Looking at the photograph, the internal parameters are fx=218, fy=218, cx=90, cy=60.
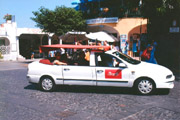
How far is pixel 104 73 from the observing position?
24.8 ft

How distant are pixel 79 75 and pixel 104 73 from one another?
0.90m

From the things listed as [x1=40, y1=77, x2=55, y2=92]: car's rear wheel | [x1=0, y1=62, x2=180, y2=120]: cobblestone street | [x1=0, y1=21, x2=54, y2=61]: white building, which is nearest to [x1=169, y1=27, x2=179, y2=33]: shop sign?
[x1=0, y1=62, x2=180, y2=120]: cobblestone street

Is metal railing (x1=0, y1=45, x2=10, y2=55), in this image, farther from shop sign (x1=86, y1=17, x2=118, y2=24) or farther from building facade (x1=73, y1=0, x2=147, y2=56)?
shop sign (x1=86, y1=17, x2=118, y2=24)

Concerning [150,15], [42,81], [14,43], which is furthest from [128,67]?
[14,43]

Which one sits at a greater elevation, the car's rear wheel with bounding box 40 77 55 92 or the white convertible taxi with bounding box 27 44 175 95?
the white convertible taxi with bounding box 27 44 175 95

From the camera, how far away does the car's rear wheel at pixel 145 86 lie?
7.31 m

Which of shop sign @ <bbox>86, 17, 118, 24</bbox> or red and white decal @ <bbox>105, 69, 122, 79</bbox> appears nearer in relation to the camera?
red and white decal @ <bbox>105, 69, 122, 79</bbox>

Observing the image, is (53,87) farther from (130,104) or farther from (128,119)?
(128,119)

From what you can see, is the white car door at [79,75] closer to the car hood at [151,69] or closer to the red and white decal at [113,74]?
the red and white decal at [113,74]

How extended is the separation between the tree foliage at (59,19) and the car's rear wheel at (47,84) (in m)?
13.4

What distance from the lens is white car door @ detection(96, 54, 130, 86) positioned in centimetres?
744

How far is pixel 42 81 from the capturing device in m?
8.18

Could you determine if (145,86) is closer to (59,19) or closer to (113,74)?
(113,74)

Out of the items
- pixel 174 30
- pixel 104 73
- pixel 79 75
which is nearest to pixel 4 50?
pixel 174 30
